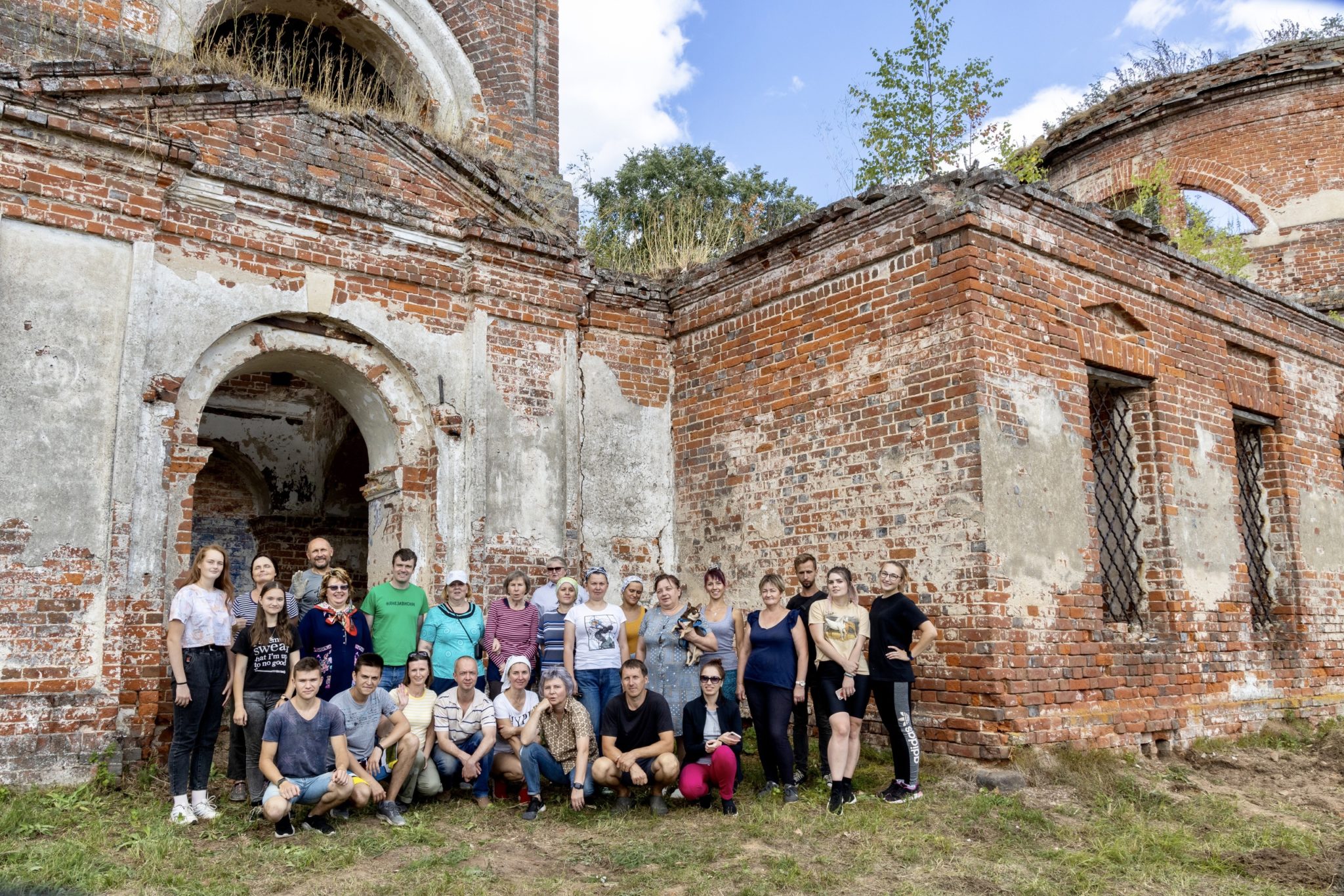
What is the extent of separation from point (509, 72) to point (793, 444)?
6564mm

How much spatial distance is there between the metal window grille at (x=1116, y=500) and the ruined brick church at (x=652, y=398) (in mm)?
31

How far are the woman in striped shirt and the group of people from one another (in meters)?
0.01

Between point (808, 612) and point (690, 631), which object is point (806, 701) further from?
point (690, 631)

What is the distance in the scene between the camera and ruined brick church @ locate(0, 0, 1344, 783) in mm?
6555

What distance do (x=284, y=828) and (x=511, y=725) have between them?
147 cm

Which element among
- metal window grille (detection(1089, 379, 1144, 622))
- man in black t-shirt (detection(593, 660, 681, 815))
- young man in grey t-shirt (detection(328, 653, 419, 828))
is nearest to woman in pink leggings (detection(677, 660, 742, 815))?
man in black t-shirt (detection(593, 660, 681, 815))

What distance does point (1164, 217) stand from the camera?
1556 cm

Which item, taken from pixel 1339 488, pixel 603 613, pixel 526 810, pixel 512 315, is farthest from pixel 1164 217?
pixel 526 810

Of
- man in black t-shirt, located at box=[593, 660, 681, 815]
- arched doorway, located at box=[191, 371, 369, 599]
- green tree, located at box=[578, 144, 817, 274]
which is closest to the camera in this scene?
man in black t-shirt, located at box=[593, 660, 681, 815]

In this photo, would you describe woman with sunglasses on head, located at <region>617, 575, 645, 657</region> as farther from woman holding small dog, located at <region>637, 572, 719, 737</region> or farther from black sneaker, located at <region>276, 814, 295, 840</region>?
black sneaker, located at <region>276, 814, 295, 840</region>

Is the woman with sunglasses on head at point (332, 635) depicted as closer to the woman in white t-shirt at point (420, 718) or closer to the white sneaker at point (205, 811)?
the woman in white t-shirt at point (420, 718)

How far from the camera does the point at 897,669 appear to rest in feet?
20.6

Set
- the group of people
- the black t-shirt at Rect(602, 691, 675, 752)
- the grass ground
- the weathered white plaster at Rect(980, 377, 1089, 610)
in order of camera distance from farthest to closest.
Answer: the weathered white plaster at Rect(980, 377, 1089, 610) < the black t-shirt at Rect(602, 691, 675, 752) < the group of people < the grass ground

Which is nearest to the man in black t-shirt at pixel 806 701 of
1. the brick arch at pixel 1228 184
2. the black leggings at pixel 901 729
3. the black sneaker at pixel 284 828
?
the black leggings at pixel 901 729
